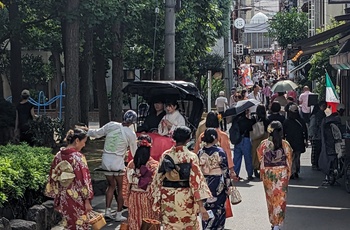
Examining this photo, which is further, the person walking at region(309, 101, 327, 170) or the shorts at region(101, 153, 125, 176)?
the person walking at region(309, 101, 327, 170)

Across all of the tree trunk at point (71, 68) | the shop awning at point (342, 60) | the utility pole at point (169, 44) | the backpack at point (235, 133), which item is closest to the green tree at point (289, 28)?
the shop awning at point (342, 60)

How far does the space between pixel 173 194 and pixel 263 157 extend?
2.69m

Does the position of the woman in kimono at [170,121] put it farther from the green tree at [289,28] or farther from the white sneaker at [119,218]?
the green tree at [289,28]

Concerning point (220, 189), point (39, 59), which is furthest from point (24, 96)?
point (39, 59)

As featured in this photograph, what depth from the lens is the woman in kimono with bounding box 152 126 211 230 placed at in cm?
745

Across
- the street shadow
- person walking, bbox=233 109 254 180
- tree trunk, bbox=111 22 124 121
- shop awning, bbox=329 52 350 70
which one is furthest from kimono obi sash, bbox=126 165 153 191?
tree trunk, bbox=111 22 124 121

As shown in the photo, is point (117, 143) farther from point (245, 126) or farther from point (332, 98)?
point (332, 98)

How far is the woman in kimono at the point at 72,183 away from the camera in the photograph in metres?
8.27

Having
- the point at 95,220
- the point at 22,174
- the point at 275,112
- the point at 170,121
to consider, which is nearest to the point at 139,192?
the point at 95,220

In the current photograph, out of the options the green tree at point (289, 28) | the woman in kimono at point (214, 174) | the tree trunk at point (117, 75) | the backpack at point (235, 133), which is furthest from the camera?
the green tree at point (289, 28)

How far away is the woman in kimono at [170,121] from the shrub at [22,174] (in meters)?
2.08

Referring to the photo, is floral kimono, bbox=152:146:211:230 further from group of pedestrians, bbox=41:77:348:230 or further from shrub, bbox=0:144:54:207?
shrub, bbox=0:144:54:207

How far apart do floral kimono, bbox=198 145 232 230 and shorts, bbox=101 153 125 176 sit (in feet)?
7.53

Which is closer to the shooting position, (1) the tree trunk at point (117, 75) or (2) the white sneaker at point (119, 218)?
(2) the white sneaker at point (119, 218)
